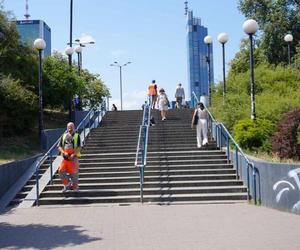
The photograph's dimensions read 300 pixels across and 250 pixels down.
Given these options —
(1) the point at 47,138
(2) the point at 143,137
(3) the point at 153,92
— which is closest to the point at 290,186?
(2) the point at 143,137

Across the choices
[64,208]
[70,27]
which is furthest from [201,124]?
[70,27]

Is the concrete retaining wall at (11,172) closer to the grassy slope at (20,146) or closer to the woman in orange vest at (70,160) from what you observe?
the grassy slope at (20,146)

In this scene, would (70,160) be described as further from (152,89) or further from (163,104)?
(152,89)

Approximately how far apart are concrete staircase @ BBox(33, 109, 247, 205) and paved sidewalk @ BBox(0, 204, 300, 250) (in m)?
0.98

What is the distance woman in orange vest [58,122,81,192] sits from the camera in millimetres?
14375

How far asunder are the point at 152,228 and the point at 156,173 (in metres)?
5.91

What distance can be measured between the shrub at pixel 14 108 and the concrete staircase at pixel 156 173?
8.76ft

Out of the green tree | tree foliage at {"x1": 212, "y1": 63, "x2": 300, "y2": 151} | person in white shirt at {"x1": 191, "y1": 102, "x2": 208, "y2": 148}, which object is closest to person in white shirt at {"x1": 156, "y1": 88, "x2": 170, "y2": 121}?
tree foliage at {"x1": 212, "y1": 63, "x2": 300, "y2": 151}

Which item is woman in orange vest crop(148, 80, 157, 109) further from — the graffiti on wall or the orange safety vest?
the graffiti on wall

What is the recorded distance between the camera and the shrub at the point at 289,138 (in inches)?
563

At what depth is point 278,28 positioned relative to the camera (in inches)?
1476

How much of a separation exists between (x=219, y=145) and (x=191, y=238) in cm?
965

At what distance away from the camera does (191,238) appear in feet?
29.4

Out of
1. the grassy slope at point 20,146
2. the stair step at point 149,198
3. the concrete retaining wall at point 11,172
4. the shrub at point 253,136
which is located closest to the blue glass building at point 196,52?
the grassy slope at point 20,146
